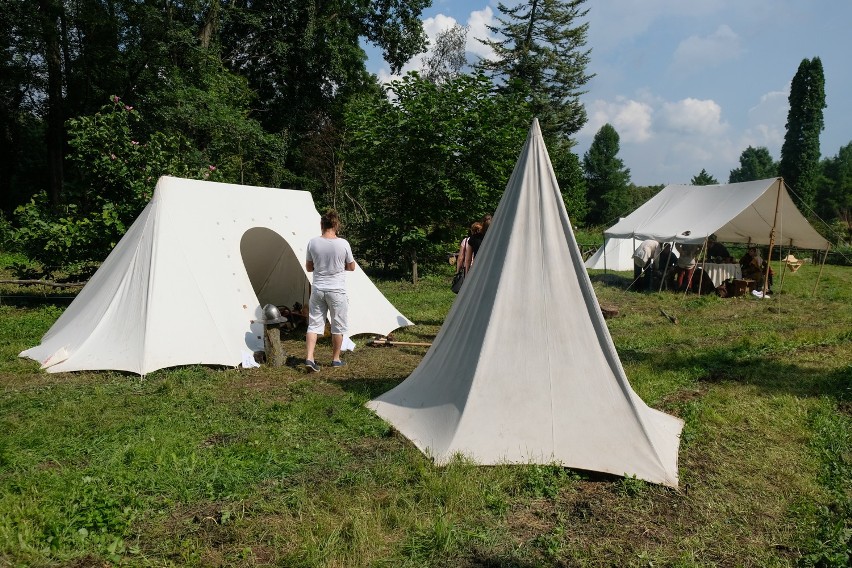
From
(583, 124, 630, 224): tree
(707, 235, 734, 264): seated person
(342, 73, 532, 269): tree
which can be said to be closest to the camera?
(342, 73, 532, 269): tree

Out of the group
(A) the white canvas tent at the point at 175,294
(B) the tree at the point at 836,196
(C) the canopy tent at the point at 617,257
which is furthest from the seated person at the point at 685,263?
(B) the tree at the point at 836,196

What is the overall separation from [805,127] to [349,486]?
43.7 m

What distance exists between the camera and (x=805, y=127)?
37.9 meters

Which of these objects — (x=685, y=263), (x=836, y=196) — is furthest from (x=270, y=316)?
(x=836, y=196)

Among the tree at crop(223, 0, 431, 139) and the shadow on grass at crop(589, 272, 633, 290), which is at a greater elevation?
the tree at crop(223, 0, 431, 139)

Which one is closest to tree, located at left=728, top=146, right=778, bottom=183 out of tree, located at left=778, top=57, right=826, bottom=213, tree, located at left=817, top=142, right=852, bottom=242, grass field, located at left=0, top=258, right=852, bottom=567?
tree, located at left=817, top=142, right=852, bottom=242

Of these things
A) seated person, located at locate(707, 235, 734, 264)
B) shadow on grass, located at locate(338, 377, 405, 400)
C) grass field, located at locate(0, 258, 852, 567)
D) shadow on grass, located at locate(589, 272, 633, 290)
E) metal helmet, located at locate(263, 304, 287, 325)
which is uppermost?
seated person, located at locate(707, 235, 734, 264)

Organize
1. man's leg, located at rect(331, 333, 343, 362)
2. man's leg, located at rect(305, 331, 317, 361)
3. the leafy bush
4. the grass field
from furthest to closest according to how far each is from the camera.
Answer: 1. the leafy bush
2. man's leg, located at rect(331, 333, 343, 362)
3. man's leg, located at rect(305, 331, 317, 361)
4. the grass field

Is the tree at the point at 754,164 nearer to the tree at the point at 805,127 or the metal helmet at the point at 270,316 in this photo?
the tree at the point at 805,127

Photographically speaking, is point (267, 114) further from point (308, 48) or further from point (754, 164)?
point (754, 164)

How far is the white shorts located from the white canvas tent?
0.78 metres

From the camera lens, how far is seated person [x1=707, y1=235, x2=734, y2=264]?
15.7 metres

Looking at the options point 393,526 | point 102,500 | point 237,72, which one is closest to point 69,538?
point 102,500

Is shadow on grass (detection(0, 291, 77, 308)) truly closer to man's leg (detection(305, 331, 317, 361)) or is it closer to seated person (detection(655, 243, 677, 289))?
man's leg (detection(305, 331, 317, 361))
